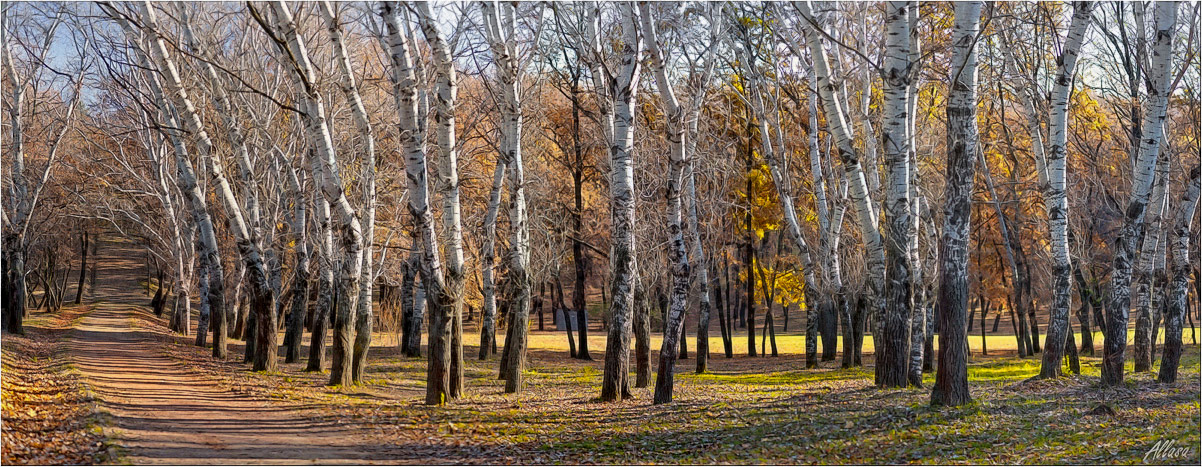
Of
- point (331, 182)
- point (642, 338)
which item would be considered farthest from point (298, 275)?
point (642, 338)

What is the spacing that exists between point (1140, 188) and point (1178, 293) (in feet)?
11.4

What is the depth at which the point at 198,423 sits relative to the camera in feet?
30.3

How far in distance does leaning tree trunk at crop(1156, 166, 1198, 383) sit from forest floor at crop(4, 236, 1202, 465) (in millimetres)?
488

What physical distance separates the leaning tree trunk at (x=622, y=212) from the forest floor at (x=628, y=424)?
1.98 feet

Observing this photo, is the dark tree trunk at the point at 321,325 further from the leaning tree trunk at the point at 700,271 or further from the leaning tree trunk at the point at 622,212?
the leaning tree trunk at the point at 700,271

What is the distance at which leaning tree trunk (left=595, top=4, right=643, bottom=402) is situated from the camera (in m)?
10.8

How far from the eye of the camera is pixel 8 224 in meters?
20.9

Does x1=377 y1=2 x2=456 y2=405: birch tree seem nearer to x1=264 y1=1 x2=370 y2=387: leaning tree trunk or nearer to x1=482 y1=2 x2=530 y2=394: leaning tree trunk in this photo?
x1=264 y1=1 x2=370 y2=387: leaning tree trunk

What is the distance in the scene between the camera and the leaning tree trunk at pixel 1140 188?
1008 cm

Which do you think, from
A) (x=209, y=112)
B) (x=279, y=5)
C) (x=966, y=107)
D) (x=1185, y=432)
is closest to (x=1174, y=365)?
(x=1185, y=432)

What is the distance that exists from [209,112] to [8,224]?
559cm

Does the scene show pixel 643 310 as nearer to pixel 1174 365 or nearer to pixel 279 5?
pixel 279 5

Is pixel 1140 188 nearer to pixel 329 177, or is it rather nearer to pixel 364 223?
pixel 329 177

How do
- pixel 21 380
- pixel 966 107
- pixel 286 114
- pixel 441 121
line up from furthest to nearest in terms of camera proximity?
pixel 286 114 < pixel 21 380 < pixel 441 121 < pixel 966 107
